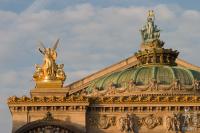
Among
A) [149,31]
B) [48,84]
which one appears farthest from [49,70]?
[149,31]

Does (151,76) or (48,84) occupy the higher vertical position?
(151,76)

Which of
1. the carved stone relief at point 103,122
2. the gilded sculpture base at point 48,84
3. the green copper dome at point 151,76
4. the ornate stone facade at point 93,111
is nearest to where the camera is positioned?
the ornate stone facade at point 93,111

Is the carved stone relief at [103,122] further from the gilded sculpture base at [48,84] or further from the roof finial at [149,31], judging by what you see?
the roof finial at [149,31]

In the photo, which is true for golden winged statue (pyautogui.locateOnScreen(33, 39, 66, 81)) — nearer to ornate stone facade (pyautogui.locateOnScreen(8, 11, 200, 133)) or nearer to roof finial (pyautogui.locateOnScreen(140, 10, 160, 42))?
ornate stone facade (pyautogui.locateOnScreen(8, 11, 200, 133))

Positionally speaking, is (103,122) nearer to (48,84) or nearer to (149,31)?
(48,84)

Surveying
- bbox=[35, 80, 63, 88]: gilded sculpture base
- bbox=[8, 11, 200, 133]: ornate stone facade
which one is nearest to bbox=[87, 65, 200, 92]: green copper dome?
bbox=[8, 11, 200, 133]: ornate stone facade

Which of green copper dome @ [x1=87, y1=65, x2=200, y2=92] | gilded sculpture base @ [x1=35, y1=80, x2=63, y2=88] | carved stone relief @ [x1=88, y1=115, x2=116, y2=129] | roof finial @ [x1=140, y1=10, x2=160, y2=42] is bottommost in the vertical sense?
carved stone relief @ [x1=88, y1=115, x2=116, y2=129]

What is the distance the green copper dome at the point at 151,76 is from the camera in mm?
74125

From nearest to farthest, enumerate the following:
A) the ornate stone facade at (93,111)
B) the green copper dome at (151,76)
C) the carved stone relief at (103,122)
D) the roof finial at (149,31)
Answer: the ornate stone facade at (93,111)
the carved stone relief at (103,122)
the green copper dome at (151,76)
the roof finial at (149,31)

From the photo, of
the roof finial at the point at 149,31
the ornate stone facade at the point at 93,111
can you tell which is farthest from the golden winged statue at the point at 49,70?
the roof finial at the point at 149,31

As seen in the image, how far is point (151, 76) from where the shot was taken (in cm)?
7481

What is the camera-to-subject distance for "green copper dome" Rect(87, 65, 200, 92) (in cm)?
7412

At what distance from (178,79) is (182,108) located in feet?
21.3

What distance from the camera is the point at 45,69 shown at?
7006 cm
